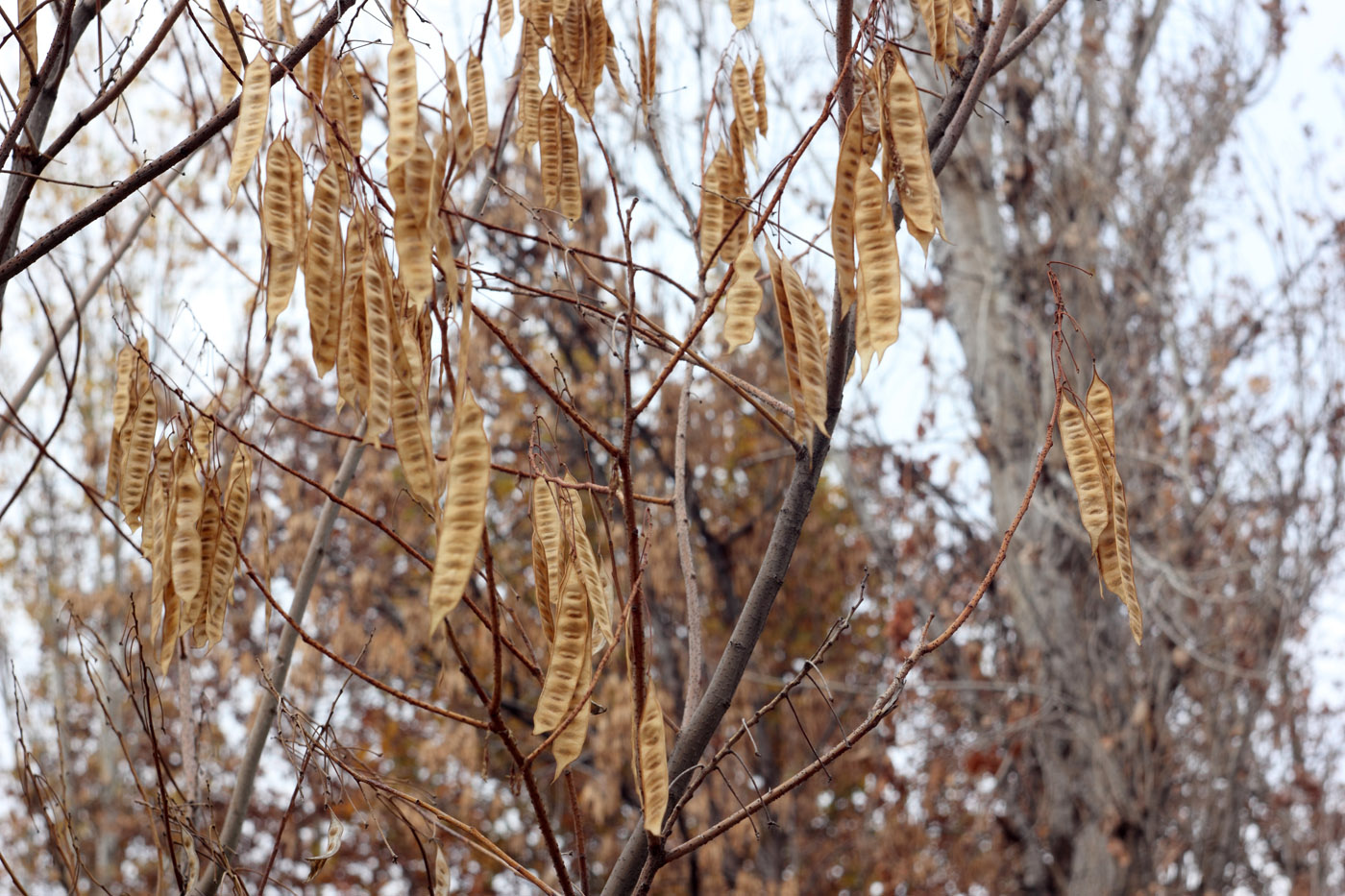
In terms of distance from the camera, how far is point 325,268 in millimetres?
1072

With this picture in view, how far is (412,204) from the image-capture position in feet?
2.81

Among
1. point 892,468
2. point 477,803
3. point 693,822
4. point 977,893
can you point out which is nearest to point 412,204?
point 693,822

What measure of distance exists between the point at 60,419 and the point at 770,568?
2.94 ft

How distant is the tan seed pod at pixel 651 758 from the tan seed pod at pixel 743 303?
352 millimetres

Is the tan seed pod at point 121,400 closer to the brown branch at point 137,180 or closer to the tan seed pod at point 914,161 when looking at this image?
the brown branch at point 137,180

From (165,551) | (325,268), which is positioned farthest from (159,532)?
(325,268)

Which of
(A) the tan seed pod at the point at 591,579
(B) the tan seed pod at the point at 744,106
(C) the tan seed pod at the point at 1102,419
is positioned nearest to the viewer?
(A) the tan seed pod at the point at 591,579

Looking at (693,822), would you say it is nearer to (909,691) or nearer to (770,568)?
(909,691)

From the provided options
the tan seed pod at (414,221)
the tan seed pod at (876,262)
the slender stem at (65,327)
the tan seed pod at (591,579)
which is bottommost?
the tan seed pod at (591,579)

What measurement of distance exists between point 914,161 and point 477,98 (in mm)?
623

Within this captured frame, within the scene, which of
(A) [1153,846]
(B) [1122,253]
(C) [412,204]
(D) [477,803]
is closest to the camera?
(C) [412,204]

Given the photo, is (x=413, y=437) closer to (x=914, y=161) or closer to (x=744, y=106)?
(x=914, y=161)

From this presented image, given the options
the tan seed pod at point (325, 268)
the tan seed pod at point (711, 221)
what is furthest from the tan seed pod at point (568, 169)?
the tan seed pod at point (325, 268)

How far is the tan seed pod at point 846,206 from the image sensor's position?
100 cm
